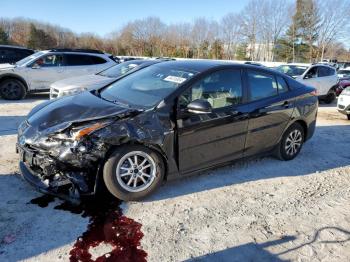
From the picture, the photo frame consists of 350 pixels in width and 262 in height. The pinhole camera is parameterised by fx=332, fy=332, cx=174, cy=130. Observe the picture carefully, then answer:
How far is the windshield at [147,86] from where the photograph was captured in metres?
4.05

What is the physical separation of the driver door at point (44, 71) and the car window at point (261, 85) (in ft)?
25.9

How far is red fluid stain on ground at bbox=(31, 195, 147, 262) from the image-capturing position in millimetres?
2898

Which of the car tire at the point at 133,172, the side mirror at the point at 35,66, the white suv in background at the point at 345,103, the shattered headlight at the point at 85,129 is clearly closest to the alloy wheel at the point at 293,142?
the car tire at the point at 133,172

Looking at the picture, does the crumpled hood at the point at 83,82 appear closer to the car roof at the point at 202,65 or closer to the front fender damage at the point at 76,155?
the car roof at the point at 202,65

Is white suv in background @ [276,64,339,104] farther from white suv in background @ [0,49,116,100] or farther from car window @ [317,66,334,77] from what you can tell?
white suv in background @ [0,49,116,100]

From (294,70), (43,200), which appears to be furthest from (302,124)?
(294,70)

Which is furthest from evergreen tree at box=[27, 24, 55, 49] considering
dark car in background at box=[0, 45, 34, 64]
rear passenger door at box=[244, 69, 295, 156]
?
rear passenger door at box=[244, 69, 295, 156]

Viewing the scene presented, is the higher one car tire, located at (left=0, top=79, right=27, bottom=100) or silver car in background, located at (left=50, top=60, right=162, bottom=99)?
silver car in background, located at (left=50, top=60, right=162, bottom=99)

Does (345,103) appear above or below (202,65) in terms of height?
below

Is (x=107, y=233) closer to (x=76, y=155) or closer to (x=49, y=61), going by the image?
(x=76, y=155)

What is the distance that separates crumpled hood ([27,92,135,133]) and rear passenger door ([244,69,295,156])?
186 centimetres

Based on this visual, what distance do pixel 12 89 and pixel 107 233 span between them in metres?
8.82

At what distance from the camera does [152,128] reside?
12.2 ft

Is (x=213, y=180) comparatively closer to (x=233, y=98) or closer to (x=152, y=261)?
(x=233, y=98)
